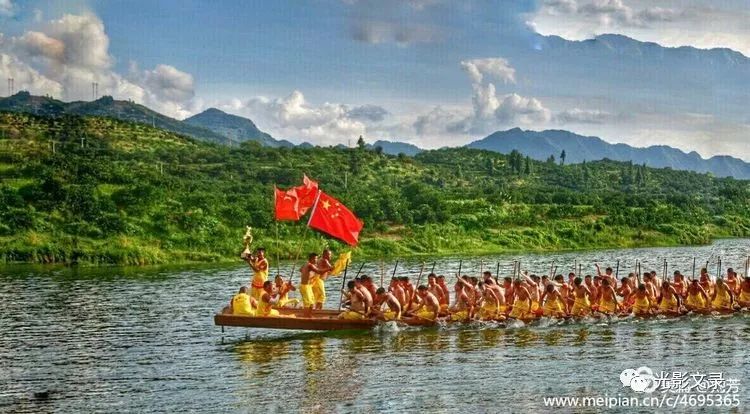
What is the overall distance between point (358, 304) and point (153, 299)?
16.3 metres

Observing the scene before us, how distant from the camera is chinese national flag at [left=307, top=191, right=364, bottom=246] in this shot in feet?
110

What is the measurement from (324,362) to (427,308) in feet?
20.5

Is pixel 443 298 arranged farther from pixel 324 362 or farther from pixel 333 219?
pixel 324 362

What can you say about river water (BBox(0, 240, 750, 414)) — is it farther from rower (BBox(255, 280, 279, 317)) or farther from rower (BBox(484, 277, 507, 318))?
rower (BBox(255, 280, 279, 317))

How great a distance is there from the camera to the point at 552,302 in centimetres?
3353

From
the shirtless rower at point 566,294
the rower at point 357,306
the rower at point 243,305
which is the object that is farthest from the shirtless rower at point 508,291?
the rower at point 243,305

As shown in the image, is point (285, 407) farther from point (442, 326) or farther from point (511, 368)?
point (442, 326)

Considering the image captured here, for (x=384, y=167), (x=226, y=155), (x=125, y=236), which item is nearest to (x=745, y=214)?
(x=384, y=167)

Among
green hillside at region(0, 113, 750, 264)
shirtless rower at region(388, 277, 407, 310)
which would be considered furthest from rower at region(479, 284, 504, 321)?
green hillside at region(0, 113, 750, 264)

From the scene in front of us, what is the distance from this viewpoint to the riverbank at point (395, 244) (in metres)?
64.5

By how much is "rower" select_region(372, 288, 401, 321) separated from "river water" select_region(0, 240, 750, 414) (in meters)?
0.53

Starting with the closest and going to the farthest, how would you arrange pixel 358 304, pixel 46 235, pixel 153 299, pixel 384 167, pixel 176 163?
pixel 358 304, pixel 153 299, pixel 46 235, pixel 176 163, pixel 384 167

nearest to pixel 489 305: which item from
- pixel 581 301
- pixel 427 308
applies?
pixel 427 308

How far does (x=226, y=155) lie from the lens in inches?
5032
